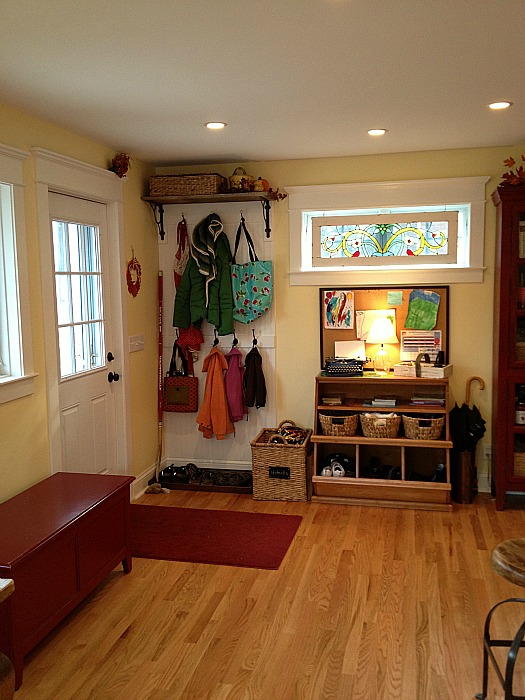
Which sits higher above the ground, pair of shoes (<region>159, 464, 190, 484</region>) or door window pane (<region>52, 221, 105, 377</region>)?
door window pane (<region>52, 221, 105, 377</region>)

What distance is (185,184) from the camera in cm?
473

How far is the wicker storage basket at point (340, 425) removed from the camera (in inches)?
181

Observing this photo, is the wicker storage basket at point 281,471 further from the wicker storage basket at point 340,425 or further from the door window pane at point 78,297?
the door window pane at point 78,297

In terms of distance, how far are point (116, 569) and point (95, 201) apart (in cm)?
226

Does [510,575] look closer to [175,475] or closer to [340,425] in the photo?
[340,425]

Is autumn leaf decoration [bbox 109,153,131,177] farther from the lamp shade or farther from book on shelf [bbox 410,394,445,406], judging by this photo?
book on shelf [bbox 410,394,445,406]

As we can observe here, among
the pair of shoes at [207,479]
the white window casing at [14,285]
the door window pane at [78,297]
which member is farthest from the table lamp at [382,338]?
the white window casing at [14,285]

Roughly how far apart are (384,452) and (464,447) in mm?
624

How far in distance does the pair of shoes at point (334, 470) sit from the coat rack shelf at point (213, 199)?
1.76 metres

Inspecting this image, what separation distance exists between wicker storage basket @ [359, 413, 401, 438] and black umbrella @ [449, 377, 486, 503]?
407 millimetres

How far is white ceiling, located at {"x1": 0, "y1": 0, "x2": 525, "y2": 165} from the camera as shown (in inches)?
87.2

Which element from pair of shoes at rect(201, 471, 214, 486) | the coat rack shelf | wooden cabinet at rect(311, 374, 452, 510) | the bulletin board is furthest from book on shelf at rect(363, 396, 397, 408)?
the coat rack shelf

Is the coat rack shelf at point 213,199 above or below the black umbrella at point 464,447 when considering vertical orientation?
above

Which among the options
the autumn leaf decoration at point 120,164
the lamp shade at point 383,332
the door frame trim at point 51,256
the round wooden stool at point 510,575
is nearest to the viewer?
the round wooden stool at point 510,575
